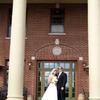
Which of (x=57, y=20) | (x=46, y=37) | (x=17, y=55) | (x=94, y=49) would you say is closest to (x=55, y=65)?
(x=46, y=37)

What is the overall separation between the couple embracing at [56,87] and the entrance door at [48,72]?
513 centimetres

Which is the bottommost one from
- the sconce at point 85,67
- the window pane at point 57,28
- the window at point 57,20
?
the sconce at point 85,67

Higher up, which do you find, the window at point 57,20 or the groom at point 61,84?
the window at point 57,20

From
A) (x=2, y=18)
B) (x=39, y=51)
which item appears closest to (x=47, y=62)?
(x=39, y=51)

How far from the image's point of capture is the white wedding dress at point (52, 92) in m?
16.2

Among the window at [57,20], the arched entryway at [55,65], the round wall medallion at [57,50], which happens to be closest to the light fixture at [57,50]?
the round wall medallion at [57,50]

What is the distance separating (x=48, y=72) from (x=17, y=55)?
5972mm

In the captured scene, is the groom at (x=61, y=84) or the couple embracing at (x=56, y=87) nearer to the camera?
the couple embracing at (x=56, y=87)

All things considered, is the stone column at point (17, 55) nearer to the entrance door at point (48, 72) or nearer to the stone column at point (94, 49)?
the stone column at point (94, 49)

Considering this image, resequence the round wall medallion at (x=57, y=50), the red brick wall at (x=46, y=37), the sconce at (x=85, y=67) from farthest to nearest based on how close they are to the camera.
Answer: the round wall medallion at (x=57, y=50) → the red brick wall at (x=46, y=37) → the sconce at (x=85, y=67)

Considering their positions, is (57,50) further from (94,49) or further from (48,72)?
(94,49)

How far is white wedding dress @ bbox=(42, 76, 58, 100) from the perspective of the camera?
53.2 feet

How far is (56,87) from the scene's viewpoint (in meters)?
16.5

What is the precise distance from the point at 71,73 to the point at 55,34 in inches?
111
